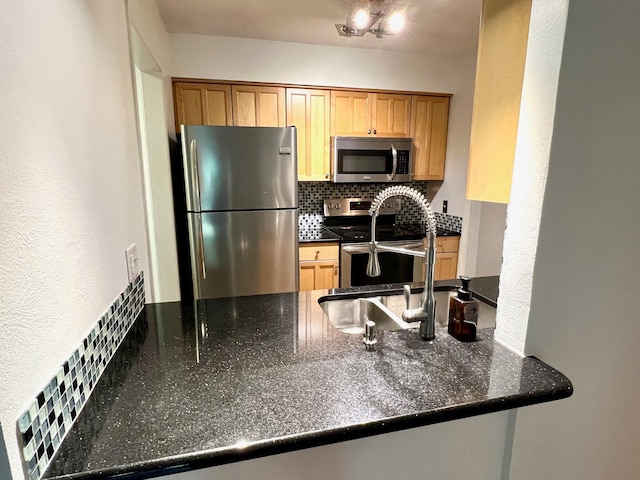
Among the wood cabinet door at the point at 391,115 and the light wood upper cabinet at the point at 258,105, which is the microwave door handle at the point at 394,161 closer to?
the wood cabinet door at the point at 391,115

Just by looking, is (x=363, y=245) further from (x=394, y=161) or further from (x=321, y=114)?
(x=321, y=114)

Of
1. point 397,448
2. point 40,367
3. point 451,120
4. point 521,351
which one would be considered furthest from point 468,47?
point 40,367

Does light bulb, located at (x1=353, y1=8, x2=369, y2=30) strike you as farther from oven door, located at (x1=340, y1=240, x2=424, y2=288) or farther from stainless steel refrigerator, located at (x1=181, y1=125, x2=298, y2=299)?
oven door, located at (x1=340, y1=240, x2=424, y2=288)

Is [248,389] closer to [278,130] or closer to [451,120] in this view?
[278,130]

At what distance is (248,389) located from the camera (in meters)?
0.83

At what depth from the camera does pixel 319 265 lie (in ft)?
9.68

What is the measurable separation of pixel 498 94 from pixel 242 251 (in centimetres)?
193

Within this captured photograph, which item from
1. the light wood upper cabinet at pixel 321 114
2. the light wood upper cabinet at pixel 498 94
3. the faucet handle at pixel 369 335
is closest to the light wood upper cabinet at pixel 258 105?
the light wood upper cabinet at pixel 321 114

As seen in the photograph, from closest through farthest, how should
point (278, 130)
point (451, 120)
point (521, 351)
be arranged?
1. point (521, 351)
2. point (278, 130)
3. point (451, 120)

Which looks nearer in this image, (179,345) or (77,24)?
(77,24)

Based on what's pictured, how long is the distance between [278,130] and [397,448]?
6.93ft

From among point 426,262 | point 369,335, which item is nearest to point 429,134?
point 426,262

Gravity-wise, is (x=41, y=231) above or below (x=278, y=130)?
below

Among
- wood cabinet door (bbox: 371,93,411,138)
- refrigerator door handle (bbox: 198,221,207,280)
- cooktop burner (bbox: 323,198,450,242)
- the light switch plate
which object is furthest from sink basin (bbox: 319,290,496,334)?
wood cabinet door (bbox: 371,93,411,138)
